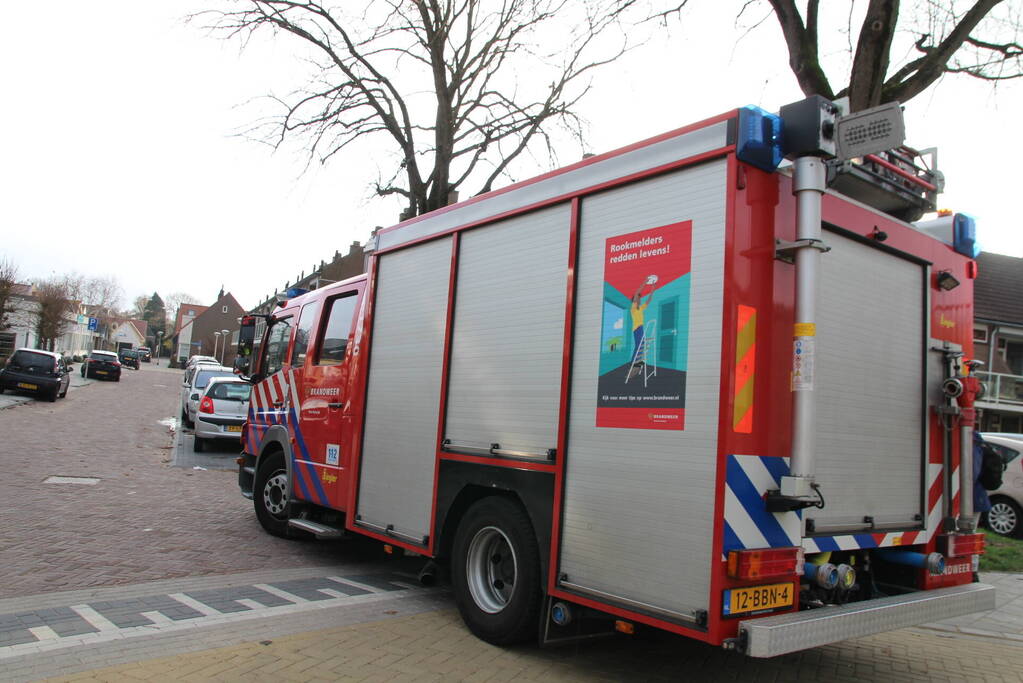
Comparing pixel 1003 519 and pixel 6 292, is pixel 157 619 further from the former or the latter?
pixel 6 292

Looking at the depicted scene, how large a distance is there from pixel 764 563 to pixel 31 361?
26.4 metres

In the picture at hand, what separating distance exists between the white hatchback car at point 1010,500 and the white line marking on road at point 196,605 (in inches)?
399

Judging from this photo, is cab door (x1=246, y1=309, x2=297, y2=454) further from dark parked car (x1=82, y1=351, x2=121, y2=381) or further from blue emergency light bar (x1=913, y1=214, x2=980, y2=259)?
dark parked car (x1=82, y1=351, x2=121, y2=381)

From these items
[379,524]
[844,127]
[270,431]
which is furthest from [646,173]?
[270,431]

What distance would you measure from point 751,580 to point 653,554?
46 cm

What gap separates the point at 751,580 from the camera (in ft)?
11.0

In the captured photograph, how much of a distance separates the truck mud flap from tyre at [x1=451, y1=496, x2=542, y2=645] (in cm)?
139

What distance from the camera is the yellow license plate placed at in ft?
10.9

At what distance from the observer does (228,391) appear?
606 inches

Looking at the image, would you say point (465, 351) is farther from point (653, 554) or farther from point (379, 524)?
point (653, 554)

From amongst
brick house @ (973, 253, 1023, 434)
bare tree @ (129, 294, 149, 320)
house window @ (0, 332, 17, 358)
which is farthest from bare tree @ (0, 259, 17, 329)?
bare tree @ (129, 294, 149, 320)

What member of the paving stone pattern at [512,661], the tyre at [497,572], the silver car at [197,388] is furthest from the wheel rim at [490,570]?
the silver car at [197,388]

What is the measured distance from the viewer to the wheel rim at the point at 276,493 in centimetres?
747

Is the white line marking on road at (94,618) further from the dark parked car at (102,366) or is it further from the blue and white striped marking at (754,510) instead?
the dark parked car at (102,366)
